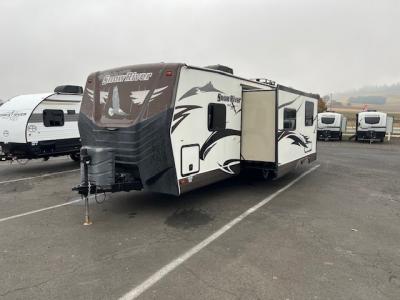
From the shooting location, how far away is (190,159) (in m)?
6.76

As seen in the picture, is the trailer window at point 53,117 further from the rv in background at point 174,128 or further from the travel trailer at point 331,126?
Result: the travel trailer at point 331,126

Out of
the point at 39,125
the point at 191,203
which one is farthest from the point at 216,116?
the point at 39,125

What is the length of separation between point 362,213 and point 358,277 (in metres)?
3.06

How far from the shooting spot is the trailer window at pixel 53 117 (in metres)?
11.9

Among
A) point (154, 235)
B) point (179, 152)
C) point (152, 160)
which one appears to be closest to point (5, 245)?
point (154, 235)

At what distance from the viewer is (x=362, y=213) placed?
23.2ft

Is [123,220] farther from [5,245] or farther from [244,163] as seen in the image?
[244,163]

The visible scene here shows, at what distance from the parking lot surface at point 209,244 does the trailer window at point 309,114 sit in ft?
8.18

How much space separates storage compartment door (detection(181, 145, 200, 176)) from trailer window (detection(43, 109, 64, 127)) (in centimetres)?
715

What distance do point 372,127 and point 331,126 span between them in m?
2.66

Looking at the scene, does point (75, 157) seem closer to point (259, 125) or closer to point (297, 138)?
point (259, 125)

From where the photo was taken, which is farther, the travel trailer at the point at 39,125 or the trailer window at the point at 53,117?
the trailer window at the point at 53,117

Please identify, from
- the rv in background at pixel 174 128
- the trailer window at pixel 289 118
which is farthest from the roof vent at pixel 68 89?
the trailer window at pixel 289 118

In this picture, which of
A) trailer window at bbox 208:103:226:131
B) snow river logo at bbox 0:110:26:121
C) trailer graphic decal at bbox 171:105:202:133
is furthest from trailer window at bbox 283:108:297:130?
snow river logo at bbox 0:110:26:121
